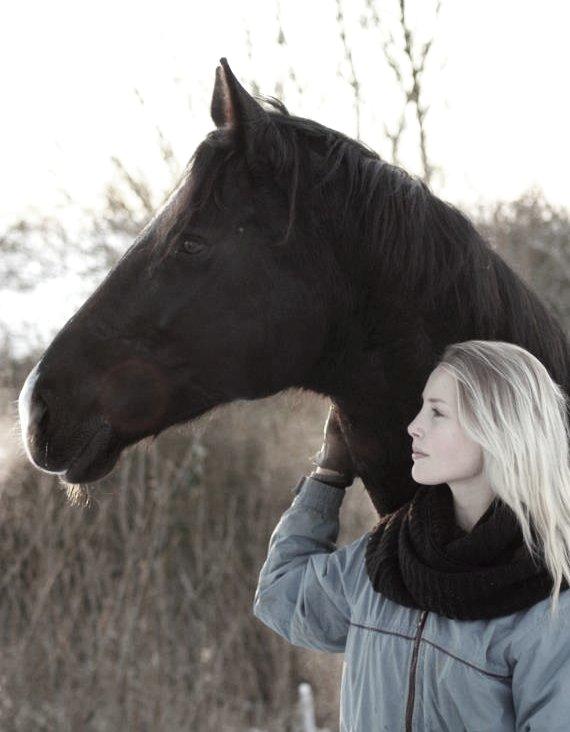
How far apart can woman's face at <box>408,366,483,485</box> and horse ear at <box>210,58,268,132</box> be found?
0.71m

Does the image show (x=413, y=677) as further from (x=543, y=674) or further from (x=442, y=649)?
(x=543, y=674)

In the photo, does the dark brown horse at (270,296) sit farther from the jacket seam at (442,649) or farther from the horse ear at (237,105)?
the jacket seam at (442,649)

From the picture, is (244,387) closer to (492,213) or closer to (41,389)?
(41,389)

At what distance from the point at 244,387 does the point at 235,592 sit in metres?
4.95

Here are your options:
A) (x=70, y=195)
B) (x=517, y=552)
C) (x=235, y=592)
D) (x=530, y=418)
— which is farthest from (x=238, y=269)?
(x=70, y=195)

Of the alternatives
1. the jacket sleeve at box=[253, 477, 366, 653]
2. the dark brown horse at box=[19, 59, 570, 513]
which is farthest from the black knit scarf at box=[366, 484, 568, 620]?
the dark brown horse at box=[19, 59, 570, 513]

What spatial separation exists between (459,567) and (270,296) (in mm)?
735

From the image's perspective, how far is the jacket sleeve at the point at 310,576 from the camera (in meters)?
2.39

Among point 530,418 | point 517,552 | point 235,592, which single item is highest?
point 530,418

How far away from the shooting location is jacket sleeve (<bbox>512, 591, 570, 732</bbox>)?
1898 millimetres

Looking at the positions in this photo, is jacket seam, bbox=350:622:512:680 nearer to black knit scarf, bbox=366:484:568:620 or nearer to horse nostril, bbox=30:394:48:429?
black knit scarf, bbox=366:484:568:620

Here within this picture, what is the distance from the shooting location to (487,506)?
2129mm

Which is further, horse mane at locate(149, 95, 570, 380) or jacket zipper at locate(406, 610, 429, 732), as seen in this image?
horse mane at locate(149, 95, 570, 380)

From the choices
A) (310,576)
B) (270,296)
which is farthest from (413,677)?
(270,296)
